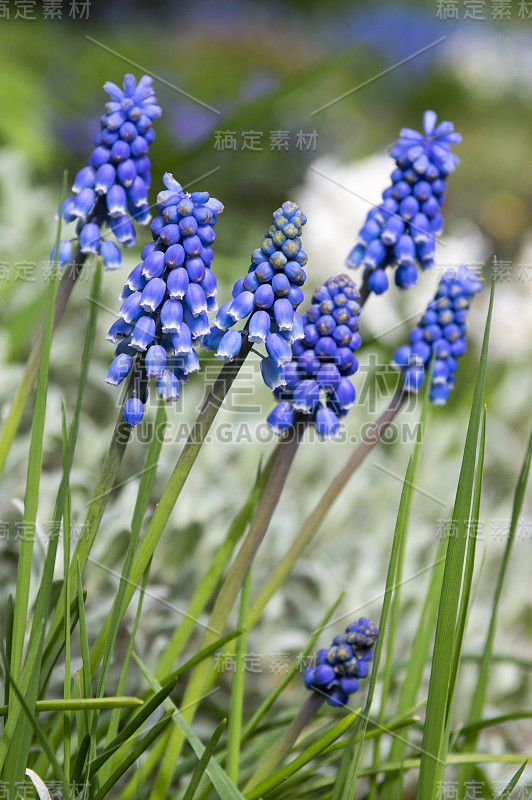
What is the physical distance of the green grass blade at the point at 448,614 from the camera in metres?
1.42

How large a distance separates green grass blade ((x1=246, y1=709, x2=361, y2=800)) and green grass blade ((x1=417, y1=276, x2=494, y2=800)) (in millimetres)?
151

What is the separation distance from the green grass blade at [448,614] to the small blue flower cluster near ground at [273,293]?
0.36 metres

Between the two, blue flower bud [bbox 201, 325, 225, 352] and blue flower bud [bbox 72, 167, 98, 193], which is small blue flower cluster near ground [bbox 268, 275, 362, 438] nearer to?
blue flower bud [bbox 201, 325, 225, 352]

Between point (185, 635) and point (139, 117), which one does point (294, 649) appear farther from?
point (139, 117)

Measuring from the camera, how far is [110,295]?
4.76 metres

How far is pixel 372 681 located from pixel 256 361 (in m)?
3.05

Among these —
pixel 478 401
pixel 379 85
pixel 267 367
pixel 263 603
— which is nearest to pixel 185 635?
pixel 263 603

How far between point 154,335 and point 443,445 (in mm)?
3370

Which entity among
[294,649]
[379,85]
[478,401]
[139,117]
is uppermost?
[379,85]

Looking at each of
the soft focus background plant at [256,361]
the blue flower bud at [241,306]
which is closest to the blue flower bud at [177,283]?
the blue flower bud at [241,306]

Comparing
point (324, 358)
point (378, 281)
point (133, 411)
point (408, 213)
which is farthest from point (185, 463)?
point (408, 213)

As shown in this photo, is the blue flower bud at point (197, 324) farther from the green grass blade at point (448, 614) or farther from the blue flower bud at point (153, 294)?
the green grass blade at point (448, 614)

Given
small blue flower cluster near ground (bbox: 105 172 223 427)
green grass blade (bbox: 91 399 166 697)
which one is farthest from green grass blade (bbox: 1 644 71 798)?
small blue flower cluster near ground (bbox: 105 172 223 427)

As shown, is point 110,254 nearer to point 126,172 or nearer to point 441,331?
point 126,172
